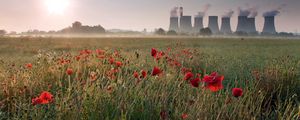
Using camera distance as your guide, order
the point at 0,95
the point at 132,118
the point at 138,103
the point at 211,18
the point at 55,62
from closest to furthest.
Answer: the point at 132,118 → the point at 138,103 → the point at 0,95 → the point at 55,62 → the point at 211,18

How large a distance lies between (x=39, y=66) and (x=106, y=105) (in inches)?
119

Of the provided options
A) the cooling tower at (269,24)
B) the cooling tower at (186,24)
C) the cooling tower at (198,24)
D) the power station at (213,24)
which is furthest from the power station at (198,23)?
the cooling tower at (269,24)

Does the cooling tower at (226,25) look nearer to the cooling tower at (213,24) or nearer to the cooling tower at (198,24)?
the cooling tower at (213,24)

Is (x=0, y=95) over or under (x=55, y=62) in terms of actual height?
under

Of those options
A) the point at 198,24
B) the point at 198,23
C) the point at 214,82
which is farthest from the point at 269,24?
the point at 214,82

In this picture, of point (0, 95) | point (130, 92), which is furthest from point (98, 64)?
point (130, 92)

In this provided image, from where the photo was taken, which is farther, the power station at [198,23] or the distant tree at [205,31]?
the power station at [198,23]

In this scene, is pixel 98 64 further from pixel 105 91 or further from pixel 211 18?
pixel 211 18

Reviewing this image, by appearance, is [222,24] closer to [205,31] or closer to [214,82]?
[205,31]

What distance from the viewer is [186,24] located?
17450 centimetres

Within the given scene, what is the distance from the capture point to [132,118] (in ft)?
11.1

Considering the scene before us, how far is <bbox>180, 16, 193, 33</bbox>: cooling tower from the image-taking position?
566 ft

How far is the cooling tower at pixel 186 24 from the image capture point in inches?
6796

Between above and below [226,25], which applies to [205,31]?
below
